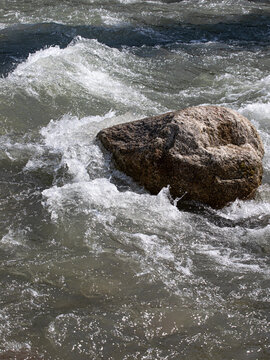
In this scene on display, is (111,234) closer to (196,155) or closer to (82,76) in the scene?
(196,155)

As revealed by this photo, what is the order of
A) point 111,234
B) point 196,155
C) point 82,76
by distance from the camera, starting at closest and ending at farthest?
point 111,234
point 196,155
point 82,76

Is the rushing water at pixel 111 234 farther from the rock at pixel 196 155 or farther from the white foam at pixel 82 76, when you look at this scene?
the rock at pixel 196 155

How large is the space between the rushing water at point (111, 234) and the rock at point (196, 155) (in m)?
0.15

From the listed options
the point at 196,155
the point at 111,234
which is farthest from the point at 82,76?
the point at 111,234

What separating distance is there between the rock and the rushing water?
15 centimetres

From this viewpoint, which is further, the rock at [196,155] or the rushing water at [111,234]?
the rock at [196,155]

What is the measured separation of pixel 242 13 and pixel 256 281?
11.2 m

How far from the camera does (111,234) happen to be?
13.8 feet

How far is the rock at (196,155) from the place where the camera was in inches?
188

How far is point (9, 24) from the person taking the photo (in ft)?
37.5

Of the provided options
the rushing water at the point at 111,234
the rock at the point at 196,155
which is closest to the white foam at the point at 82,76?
the rushing water at the point at 111,234

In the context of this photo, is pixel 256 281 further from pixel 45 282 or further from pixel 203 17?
pixel 203 17

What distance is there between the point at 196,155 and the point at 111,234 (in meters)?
1.22

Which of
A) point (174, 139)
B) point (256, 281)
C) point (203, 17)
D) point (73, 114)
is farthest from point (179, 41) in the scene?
point (256, 281)
